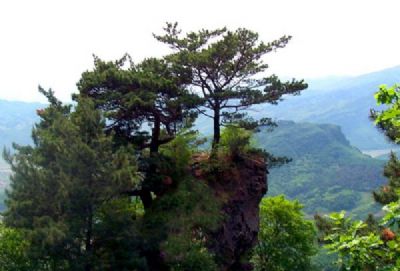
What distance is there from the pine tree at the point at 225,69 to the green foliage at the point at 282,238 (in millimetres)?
12777

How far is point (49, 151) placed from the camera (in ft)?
68.7

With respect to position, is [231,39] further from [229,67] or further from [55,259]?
[55,259]

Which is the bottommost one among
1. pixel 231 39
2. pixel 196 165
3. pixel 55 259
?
pixel 55 259

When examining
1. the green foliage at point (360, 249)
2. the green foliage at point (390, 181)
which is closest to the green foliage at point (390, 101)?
the green foliage at point (360, 249)

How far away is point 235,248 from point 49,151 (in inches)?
470

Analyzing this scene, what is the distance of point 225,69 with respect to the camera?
26.8 m

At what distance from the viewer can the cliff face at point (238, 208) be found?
25812 millimetres

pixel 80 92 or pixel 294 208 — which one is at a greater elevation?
pixel 80 92

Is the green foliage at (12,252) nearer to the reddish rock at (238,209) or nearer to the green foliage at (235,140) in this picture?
the reddish rock at (238,209)

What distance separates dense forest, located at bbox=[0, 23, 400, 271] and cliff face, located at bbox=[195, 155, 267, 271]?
3.1 inches

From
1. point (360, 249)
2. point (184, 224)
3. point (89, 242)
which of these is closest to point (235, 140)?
point (184, 224)

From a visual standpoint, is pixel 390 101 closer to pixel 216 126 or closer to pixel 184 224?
pixel 184 224

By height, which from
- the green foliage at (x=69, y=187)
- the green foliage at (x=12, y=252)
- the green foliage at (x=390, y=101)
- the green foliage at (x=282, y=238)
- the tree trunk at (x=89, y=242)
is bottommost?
the green foliage at (x=282, y=238)

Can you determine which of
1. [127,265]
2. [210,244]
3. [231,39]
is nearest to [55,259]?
[127,265]
